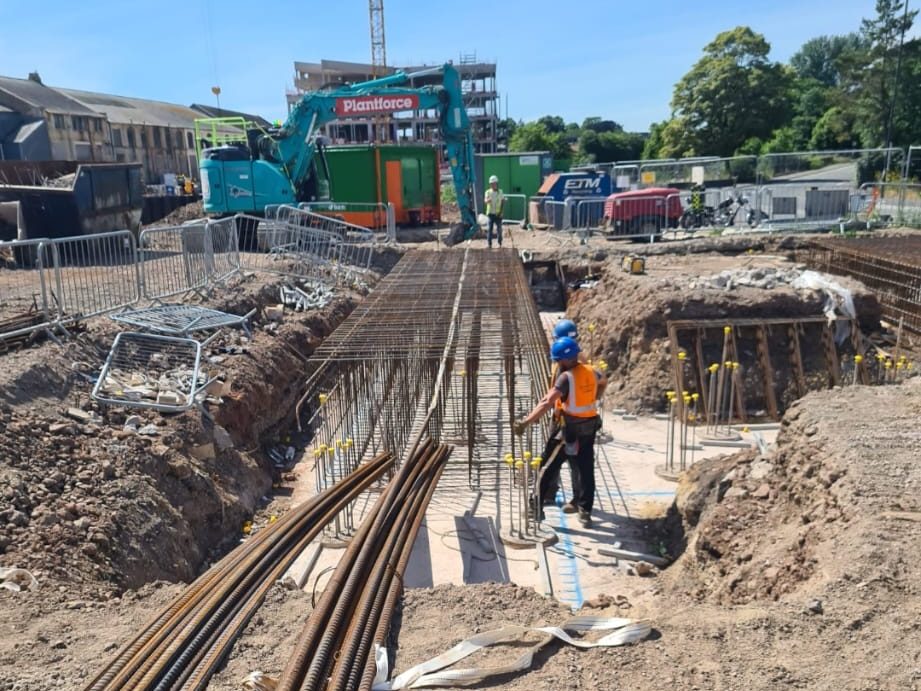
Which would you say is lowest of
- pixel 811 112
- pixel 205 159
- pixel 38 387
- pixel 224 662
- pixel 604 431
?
pixel 604 431

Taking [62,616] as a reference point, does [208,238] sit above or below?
above

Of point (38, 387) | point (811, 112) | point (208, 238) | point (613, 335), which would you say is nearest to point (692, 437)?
point (613, 335)

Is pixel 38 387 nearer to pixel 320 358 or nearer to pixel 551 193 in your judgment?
pixel 320 358

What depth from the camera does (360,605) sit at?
3.83m

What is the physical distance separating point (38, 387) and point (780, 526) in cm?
668

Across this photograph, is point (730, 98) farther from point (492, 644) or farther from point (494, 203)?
point (492, 644)

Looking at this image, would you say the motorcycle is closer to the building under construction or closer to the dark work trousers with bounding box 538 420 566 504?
the dark work trousers with bounding box 538 420 566 504

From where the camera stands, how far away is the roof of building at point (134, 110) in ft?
144

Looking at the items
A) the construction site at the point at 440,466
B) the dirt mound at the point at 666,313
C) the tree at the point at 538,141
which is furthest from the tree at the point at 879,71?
the dirt mound at the point at 666,313

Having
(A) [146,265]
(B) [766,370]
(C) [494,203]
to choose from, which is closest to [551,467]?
(B) [766,370]

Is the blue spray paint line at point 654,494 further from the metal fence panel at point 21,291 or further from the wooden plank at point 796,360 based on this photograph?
the metal fence panel at point 21,291

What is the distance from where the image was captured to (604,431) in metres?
9.14

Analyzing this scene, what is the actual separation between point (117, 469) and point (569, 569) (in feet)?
12.9

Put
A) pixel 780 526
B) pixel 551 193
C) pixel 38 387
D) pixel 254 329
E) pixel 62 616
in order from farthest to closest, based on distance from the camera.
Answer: pixel 551 193
pixel 254 329
pixel 38 387
pixel 780 526
pixel 62 616
